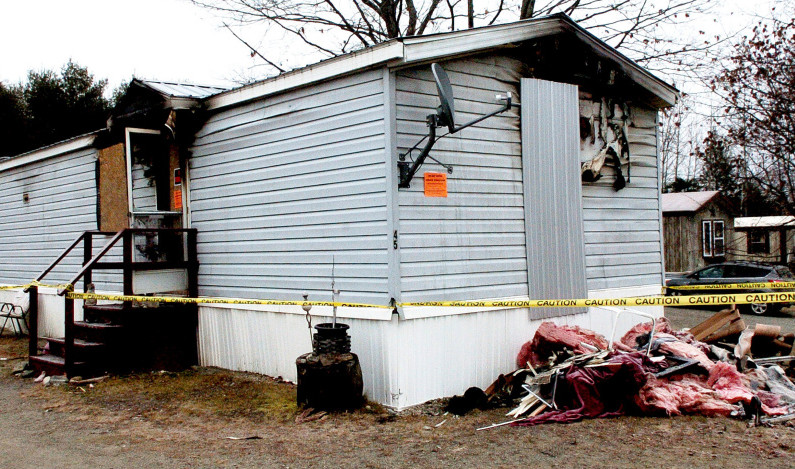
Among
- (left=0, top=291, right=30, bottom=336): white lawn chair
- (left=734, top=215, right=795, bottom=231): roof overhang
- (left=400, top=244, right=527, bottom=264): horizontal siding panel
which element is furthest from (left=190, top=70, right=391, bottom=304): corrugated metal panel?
(left=734, top=215, right=795, bottom=231): roof overhang

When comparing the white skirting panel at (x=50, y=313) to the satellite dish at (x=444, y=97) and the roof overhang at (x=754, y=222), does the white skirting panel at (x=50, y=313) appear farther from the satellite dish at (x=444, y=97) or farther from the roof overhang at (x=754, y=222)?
the roof overhang at (x=754, y=222)

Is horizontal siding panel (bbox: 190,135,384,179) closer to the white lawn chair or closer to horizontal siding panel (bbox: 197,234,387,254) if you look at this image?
horizontal siding panel (bbox: 197,234,387,254)

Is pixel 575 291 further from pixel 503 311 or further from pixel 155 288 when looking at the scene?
pixel 155 288

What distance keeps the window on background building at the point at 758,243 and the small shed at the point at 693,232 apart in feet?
6.79

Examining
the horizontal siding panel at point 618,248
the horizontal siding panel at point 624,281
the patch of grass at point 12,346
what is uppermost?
the horizontal siding panel at point 618,248

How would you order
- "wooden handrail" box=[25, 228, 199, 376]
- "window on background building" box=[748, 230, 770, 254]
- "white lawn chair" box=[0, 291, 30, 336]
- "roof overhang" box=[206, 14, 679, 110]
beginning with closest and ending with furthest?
1. "roof overhang" box=[206, 14, 679, 110]
2. "wooden handrail" box=[25, 228, 199, 376]
3. "white lawn chair" box=[0, 291, 30, 336]
4. "window on background building" box=[748, 230, 770, 254]

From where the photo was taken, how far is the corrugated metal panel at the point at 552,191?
814 cm

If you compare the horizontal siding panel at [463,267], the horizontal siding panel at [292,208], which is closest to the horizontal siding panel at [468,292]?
the horizontal siding panel at [463,267]

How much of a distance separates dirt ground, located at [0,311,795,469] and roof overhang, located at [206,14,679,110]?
3.50 meters

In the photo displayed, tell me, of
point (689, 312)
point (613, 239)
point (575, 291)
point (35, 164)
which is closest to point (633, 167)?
point (613, 239)

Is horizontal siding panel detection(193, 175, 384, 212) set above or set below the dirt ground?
above

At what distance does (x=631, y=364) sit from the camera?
6.36m

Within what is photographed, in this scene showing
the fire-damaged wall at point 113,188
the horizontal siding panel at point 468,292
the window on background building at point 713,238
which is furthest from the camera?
the window on background building at point 713,238

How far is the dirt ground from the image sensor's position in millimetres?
Result: 5398
